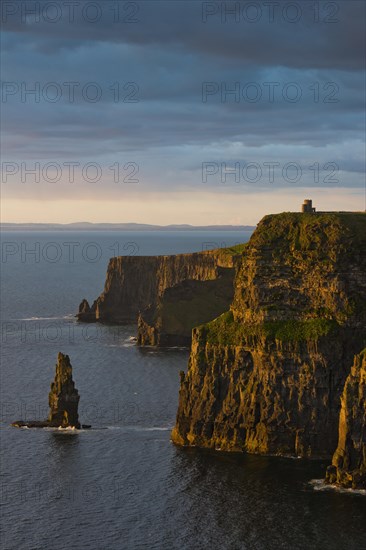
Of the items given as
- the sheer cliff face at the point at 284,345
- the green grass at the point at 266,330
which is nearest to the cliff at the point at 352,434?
the sheer cliff face at the point at 284,345

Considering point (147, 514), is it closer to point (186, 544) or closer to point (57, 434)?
point (186, 544)

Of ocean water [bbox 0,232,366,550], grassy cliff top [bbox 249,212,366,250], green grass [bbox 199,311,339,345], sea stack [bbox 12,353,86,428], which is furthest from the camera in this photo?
sea stack [bbox 12,353,86,428]

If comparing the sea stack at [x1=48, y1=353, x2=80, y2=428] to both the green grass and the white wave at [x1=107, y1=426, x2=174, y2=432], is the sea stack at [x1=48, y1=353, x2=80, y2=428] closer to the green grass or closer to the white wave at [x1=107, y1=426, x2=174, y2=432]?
the white wave at [x1=107, y1=426, x2=174, y2=432]

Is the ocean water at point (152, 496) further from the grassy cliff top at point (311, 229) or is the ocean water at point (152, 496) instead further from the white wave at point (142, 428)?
the grassy cliff top at point (311, 229)

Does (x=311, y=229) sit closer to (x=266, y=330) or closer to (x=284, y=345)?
(x=266, y=330)

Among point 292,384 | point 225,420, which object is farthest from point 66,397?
point 292,384

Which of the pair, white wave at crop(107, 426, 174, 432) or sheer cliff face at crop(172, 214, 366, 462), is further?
white wave at crop(107, 426, 174, 432)

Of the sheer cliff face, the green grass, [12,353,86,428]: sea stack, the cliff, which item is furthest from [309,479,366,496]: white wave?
[12,353,86,428]: sea stack
